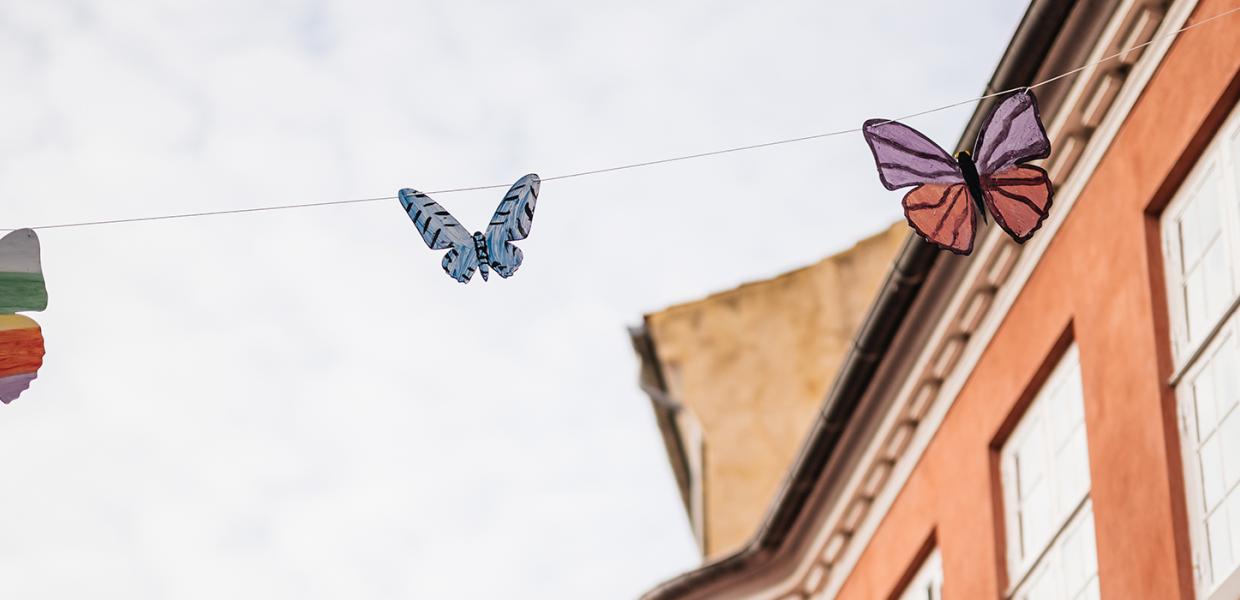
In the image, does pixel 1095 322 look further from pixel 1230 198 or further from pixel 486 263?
pixel 486 263

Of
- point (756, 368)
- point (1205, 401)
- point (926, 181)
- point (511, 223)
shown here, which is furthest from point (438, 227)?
point (756, 368)

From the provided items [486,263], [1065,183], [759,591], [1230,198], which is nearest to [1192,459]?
[1230,198]

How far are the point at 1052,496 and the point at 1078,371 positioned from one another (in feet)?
2.86

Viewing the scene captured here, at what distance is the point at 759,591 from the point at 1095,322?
656 cm

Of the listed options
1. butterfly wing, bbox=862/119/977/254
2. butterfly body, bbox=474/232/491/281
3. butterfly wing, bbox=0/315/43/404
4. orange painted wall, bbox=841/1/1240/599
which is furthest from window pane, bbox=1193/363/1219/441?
butterfly wing, bbox=0/315/43/404

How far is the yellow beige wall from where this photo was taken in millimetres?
26172

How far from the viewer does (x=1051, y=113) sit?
15.2 m

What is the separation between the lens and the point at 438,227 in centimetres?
1073

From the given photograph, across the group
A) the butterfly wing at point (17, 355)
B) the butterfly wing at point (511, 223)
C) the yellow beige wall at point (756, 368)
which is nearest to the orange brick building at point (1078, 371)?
the butterfly wing at point (511, 223)

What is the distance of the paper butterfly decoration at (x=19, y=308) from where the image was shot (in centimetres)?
1070

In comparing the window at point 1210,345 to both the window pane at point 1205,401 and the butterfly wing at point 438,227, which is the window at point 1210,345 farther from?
the butterfly wing at point 438,227

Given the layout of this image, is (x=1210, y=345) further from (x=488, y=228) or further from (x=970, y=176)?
(x=488, y=228)

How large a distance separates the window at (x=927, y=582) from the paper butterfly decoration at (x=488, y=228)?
723cm

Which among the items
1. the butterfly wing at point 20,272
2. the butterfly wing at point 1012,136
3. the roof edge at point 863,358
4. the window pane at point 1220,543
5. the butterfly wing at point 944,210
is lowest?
the window pane at point 1220,543
